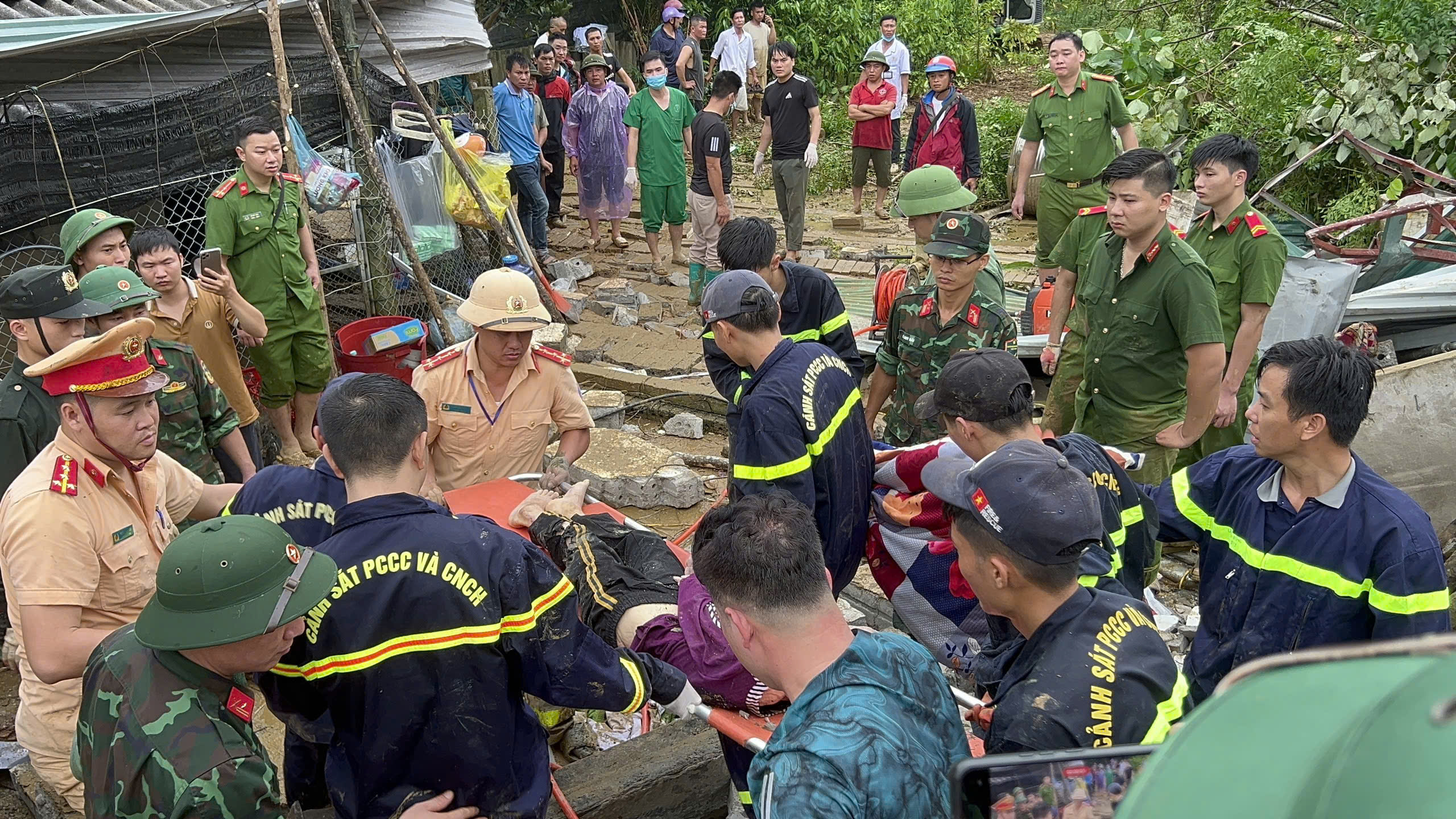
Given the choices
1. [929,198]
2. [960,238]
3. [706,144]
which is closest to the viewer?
[960,238]

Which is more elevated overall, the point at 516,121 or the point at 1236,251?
the point at 516,121

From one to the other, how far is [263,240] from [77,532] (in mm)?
3271

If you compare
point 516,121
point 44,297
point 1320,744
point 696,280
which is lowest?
point 696,280

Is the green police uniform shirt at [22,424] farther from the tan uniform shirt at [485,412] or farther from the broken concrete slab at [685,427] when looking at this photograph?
the broken concrete slab at [685,427]

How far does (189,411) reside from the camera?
417 centimetres

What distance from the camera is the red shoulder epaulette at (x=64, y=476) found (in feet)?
9.48

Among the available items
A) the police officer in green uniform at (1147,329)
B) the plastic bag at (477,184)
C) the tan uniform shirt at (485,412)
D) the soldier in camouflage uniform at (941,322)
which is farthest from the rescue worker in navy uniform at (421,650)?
the plastic bag at (477,184)

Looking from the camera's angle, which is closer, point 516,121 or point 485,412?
point 485,412

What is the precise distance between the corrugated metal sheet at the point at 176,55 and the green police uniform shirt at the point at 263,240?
39.2 inches

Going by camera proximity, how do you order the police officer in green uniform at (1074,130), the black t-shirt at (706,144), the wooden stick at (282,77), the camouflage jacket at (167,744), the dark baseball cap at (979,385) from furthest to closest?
the black t-shirt at (706,144), the police officer in green uniform at (1074,130), the wooden stick at (282,77), the dark baseball cap at (979,385), the camouflage jacket at (167,744)

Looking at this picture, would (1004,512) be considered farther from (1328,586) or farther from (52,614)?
(52,614)

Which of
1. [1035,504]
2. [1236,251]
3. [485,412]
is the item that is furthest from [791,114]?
[1035,504]

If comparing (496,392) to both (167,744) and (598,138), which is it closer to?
(167,744)

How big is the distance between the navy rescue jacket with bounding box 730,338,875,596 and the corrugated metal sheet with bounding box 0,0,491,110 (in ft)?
13.9
